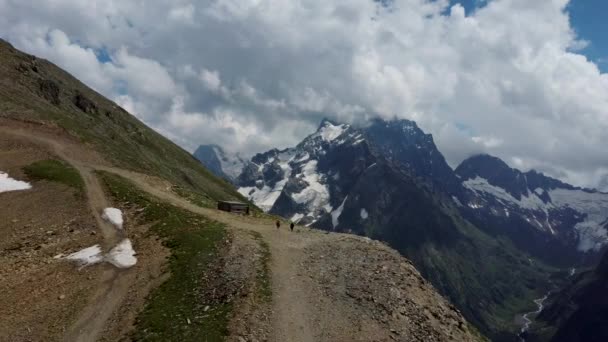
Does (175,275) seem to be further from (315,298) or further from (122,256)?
(315,298)

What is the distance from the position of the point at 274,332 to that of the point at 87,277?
19.7 meters

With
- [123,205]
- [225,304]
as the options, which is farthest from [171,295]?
[123,205]

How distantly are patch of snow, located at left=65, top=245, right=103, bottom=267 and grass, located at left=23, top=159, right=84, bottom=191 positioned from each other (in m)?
17.3

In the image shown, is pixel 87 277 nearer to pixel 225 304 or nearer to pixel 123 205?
pixel 225 304

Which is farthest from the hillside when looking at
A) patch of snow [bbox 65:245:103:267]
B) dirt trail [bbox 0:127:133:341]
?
patch of snow [bbox 65:245:103:267]

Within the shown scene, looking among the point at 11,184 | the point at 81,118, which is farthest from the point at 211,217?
the point at 81,118

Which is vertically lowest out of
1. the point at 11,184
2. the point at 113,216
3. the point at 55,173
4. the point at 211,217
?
the point at 113,216

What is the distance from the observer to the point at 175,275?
42.7 m

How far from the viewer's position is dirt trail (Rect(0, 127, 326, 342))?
36094 millimetres

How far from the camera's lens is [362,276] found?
4431 centimetres

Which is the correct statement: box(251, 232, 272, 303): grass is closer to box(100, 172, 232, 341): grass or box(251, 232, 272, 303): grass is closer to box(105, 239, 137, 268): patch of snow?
box(100, 172, 232, 341): grass

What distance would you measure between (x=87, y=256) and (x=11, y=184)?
81.3ft

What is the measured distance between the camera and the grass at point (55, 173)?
212ft

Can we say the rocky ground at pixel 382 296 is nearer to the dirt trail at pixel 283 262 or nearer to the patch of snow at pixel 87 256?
A: the dirt trail at pixel 283 262
